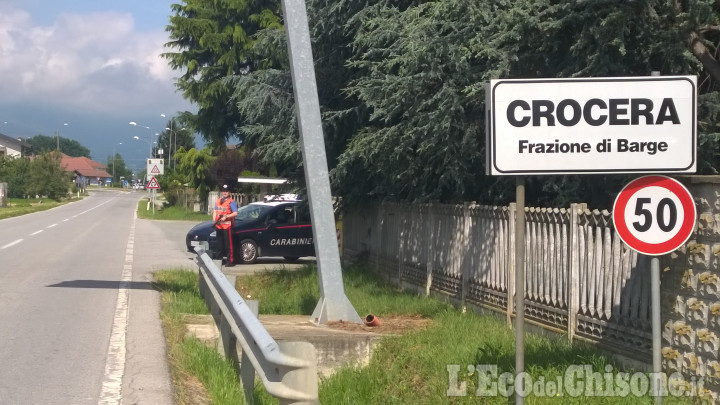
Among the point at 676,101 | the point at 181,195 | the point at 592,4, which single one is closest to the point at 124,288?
the point at 592,4

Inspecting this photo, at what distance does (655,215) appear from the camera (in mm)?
5574

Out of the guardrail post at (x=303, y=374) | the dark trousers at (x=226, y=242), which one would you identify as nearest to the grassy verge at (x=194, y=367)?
the guardrail post at (x=303, y=374)

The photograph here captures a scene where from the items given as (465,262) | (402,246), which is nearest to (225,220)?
(402,246)

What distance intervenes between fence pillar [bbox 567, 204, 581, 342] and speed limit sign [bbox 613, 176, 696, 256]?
2600 mm

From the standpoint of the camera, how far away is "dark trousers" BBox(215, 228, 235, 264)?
19281 millimetres

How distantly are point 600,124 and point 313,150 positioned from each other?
489 cm

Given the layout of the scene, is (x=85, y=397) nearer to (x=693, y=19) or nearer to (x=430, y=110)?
(x=430, y=110)

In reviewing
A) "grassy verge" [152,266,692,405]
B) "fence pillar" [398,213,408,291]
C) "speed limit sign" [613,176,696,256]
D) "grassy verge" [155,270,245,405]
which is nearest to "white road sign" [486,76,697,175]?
"speed limit sign" [613,176,696,256]

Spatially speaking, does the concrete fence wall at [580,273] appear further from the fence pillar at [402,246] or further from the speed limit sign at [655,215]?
the speed limit sign at [655,215]

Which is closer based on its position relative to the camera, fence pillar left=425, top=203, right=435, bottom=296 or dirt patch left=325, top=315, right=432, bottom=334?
dirt patch left=325, top=315, right=432, bottom=334

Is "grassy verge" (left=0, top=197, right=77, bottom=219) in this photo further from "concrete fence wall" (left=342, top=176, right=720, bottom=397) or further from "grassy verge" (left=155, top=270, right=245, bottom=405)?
"concrete fence wall" (left=342, top=176, right=720, bottom=397)

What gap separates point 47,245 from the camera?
2347 centimetres

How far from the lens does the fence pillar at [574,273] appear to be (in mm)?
8203

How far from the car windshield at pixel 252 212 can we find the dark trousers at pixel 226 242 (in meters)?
1.77
